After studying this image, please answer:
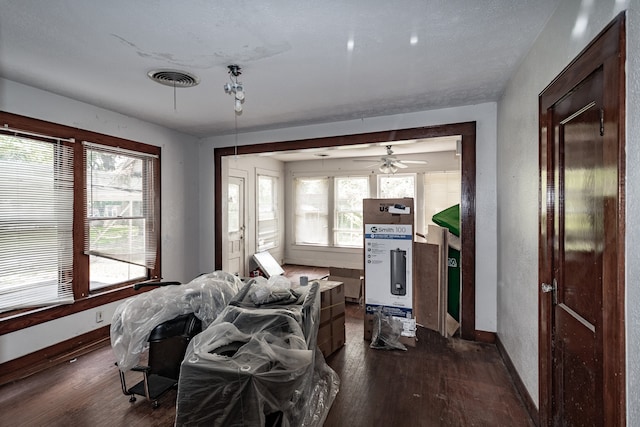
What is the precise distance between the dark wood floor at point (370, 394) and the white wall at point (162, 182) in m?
0.32

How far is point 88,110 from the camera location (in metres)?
3.32

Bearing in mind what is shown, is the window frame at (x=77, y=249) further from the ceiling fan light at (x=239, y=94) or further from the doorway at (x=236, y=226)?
the doorway at (x=236, y=226)

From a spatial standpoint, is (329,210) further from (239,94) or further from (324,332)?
(239,94)

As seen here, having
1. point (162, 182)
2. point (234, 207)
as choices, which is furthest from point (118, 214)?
point (234, 207)

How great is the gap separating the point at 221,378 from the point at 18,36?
7.81ft

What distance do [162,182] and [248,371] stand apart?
11.4ft

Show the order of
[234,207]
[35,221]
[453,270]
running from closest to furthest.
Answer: [35,221] → [453,270] → [234,207]

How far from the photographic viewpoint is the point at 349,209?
7152 millimetres

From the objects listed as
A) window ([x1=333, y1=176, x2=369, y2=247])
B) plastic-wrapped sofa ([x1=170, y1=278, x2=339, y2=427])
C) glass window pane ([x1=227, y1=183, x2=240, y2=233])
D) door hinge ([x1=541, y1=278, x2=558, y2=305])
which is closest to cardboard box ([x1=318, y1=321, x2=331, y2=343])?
plastic-wrapped sofa ([x1=170, y1=278, x2=339, y2=427])

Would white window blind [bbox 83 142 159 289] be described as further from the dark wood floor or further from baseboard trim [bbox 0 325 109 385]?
the dark wood floor

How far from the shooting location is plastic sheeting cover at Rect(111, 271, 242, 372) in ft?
6.82

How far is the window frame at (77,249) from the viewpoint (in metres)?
2.74

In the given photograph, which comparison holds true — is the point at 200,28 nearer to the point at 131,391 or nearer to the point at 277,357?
the point at 277,357

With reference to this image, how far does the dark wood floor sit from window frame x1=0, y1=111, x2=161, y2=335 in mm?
Answer: 480
